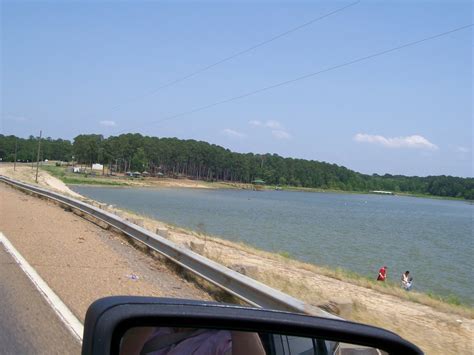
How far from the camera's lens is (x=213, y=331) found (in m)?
1.94

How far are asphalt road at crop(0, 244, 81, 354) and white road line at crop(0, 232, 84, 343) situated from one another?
71mm

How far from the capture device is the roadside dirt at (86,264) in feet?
27.1

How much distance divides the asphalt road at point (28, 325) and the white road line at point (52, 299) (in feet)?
0.23

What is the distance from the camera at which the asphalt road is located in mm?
5523

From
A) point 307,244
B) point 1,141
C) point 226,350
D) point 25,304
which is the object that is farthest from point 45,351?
point 1,141

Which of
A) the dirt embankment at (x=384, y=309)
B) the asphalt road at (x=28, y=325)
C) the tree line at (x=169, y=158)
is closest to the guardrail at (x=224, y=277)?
the dirt embankment at (x=384, y=309)

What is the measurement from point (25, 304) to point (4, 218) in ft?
39.1

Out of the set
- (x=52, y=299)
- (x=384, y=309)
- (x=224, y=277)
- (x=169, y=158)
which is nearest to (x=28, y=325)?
(x=52, y=299)

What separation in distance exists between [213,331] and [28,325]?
5.07 m

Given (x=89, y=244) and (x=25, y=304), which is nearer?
(x=25, y=304)

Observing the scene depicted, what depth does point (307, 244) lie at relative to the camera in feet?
95.2

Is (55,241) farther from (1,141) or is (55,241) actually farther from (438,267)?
(1,141)

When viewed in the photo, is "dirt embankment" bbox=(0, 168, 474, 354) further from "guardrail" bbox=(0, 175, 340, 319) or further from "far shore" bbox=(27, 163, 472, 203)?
"far shore" bbox=(27, 163, 472, 203)

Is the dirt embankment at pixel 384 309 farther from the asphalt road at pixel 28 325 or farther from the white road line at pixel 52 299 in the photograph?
the asphalt road at pixel 28 325
